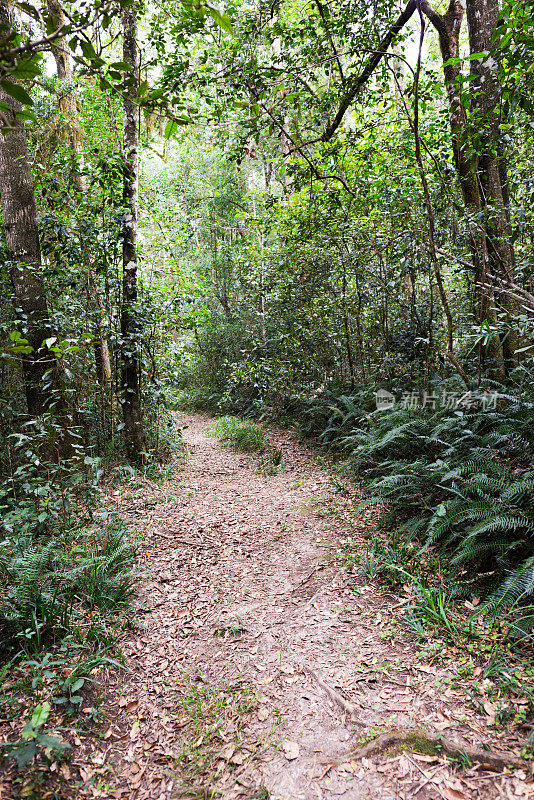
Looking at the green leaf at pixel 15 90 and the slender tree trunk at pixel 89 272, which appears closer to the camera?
the green leaf at pixel 15 90

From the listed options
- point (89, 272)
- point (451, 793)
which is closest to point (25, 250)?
point (89, 272)

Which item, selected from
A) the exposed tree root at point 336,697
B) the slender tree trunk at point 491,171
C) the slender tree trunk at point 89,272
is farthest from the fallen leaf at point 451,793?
the slender tree trunk at point 89,272

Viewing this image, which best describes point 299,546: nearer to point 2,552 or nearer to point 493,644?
point 493,644

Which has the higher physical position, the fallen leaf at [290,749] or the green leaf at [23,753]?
the green leaf at [23,753]

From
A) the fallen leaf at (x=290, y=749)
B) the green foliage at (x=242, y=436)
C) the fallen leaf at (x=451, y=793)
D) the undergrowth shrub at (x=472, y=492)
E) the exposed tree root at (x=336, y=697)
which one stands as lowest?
the fallen leaf at (x=290, y=749)

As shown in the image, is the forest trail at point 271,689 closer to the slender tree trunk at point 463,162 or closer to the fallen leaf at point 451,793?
the fallen leaf at point 451,793

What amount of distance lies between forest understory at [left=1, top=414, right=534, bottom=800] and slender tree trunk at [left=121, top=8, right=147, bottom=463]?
2454mm

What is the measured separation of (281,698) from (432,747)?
1.00m

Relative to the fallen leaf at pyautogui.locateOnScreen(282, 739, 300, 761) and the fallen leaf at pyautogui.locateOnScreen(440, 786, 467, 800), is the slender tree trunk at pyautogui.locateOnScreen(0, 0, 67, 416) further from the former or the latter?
the fallen leaf at pyautogui.locateOnScreen(440, 786, 467, 800)

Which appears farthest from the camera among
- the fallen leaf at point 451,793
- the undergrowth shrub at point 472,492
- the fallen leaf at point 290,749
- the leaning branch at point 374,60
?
the leaning branch at point 374,60

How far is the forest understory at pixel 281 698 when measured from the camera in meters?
2.15

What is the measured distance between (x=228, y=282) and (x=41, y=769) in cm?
1630

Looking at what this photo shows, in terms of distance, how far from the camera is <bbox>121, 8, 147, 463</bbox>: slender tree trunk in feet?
20.0

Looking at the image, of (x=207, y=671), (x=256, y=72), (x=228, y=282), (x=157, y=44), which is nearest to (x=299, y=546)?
(x=207, y=671)
